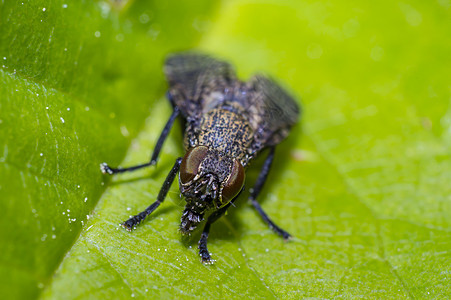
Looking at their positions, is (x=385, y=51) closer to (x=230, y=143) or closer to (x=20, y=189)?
(x=230, y=143)

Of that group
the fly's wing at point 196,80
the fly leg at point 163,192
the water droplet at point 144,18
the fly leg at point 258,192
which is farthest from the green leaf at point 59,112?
the fly leg at point 258,192

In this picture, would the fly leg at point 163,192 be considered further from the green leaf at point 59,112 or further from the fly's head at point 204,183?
the green leaf at point 59,112

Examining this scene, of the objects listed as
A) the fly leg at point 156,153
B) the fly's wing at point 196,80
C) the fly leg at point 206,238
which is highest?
the fly's wing at point 196,80

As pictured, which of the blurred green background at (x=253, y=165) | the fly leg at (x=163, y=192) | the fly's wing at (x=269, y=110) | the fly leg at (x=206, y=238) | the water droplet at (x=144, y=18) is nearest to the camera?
the blurred green background at (x=253, y=165)

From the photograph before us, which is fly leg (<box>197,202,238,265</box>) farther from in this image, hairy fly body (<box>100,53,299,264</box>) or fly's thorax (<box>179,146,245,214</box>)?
fly's thorax (<box>179,146,245,214</box>)

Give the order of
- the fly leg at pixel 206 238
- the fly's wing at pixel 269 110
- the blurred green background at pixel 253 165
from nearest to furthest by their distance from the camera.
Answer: the blurred green background at pixel 253 165 < the fly leg at pixel 206 238 < the fly's wing at pixel 269 110

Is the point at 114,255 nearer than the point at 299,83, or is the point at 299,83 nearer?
the point at 114,255

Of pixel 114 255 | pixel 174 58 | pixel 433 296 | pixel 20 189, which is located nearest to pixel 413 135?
pixel 433 296
